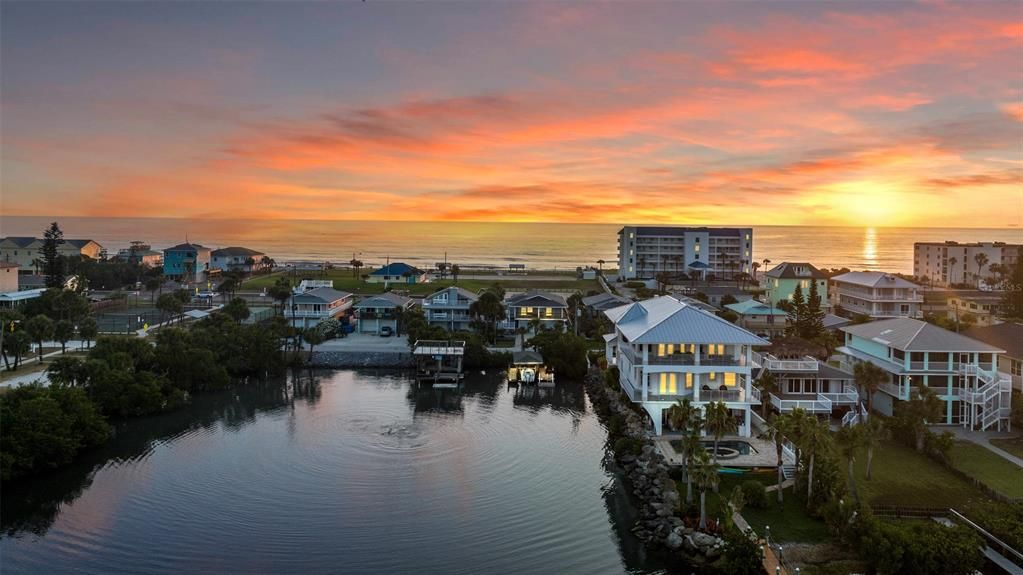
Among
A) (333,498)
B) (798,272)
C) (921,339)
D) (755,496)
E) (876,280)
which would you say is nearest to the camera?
(755,496)

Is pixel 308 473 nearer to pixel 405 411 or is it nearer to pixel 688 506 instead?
pixel 405 411

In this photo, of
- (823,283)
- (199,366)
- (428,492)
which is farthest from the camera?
(823,283)

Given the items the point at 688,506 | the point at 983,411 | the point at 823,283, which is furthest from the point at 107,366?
the point at 823,283

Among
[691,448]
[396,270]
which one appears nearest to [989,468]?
[691,448]

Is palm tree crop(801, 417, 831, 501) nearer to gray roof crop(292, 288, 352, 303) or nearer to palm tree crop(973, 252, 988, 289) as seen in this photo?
gray roof crop(292, 288, 352, 303)

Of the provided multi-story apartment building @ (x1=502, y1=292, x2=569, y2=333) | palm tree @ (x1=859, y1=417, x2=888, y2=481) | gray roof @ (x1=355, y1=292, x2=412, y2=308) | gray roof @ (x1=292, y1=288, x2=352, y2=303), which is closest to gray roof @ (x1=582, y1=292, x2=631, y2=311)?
multi-story apartment building @ (x1=502, y1=292, x2=569, y2=333)

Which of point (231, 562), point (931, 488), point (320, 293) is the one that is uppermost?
point (320, 293)

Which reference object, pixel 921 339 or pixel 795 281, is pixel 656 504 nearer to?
pixel 921 339
